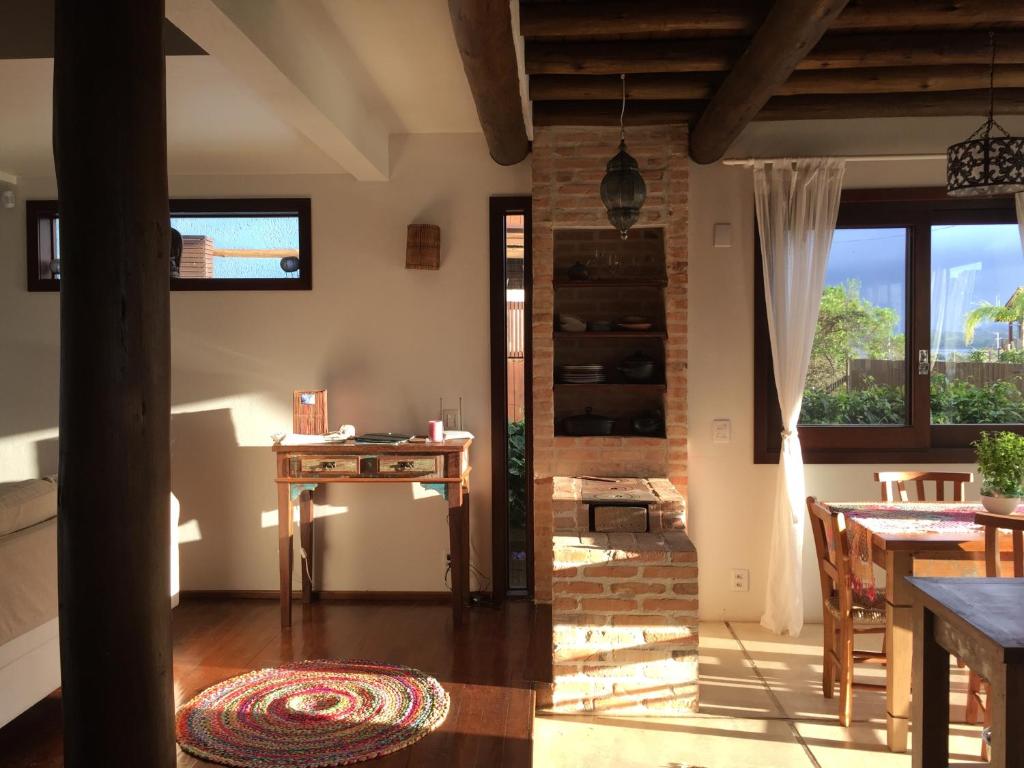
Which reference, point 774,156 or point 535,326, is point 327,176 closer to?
point 535,326

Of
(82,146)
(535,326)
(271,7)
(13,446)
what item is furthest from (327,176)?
(82,146)

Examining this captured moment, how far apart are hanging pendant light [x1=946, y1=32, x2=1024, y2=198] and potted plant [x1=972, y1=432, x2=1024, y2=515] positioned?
100cm

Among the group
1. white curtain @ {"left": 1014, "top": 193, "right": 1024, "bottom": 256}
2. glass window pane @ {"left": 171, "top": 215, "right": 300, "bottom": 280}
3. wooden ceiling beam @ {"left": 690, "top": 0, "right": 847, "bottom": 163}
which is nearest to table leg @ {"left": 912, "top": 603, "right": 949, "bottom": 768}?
wooden ceiling beam @ {"left": 690, "top": 0, "right": 847, "bottom": 163}

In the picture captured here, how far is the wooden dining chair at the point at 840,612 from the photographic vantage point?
11.1 ft

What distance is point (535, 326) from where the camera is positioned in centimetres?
444

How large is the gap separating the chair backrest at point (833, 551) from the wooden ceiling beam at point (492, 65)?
7.21ft

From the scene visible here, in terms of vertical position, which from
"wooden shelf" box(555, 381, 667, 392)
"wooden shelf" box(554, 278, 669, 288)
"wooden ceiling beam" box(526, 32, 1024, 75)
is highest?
"wooden ceiling beam" box(526, 32, 1024, 75)

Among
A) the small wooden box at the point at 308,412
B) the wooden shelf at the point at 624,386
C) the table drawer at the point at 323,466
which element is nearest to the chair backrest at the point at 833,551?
the wooden shelf at the point at 624,386

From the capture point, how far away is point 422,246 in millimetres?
4641

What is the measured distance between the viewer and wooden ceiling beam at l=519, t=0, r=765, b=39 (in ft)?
9.80

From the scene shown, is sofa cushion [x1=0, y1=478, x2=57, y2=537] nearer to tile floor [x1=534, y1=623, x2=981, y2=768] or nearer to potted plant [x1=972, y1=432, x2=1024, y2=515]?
tile floor [x1=534, y1=623, x2=981, y2=768]

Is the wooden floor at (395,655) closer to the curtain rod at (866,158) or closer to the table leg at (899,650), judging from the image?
the table leg at (899,650)

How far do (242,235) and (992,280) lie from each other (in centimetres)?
432

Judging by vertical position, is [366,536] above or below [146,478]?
below
